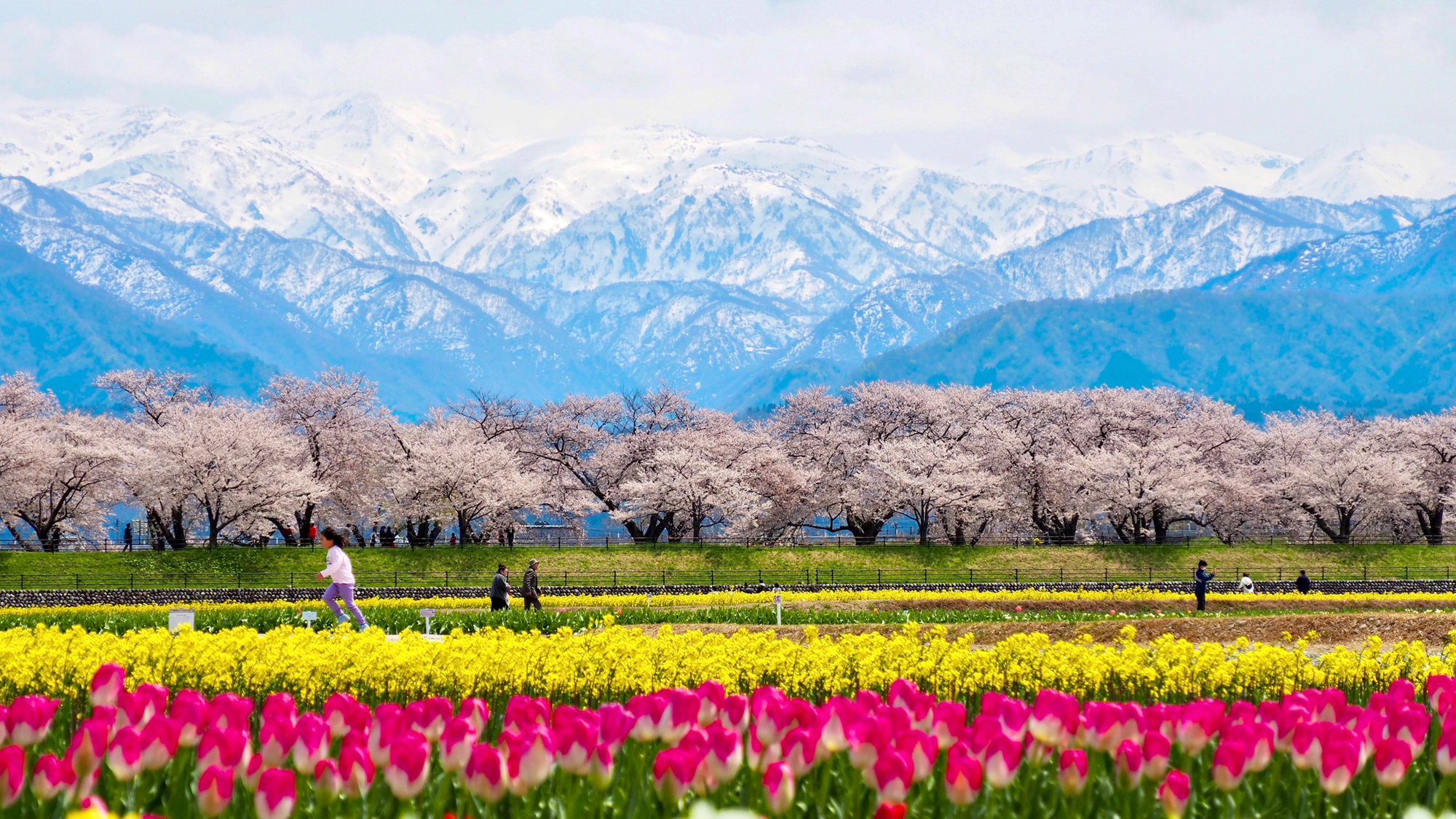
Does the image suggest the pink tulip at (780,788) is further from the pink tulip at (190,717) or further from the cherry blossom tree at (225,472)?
the cherry blossom tree at (225,472)

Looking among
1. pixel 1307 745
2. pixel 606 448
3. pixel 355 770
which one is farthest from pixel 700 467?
pixel 355 770

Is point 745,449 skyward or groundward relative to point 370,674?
skyward

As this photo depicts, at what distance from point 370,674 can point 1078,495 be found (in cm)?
6178

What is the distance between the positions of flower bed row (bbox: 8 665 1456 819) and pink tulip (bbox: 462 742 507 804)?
0.01m

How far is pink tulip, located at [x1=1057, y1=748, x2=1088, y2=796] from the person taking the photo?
5480 millimetres

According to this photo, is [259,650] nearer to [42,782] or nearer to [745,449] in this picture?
[42,782]

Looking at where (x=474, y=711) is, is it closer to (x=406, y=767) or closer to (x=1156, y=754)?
(x=406, y=767)

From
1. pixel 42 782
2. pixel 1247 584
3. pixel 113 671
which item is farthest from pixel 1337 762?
pixel 1247 584

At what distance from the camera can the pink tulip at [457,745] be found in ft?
18.2

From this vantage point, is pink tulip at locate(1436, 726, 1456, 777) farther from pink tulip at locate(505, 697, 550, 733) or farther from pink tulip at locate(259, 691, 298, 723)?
pink tulip at locate(259, 691, 298, 723)

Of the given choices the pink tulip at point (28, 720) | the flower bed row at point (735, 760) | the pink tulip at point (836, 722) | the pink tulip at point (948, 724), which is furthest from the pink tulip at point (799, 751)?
the pink tulip at point (28, 720)

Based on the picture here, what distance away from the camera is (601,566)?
57062mm

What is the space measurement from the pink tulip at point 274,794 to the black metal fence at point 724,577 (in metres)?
44.3

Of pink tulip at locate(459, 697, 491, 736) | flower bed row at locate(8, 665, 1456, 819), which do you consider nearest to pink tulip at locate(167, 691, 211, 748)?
flower bed row at locate(8, 665, 1456, 819)
